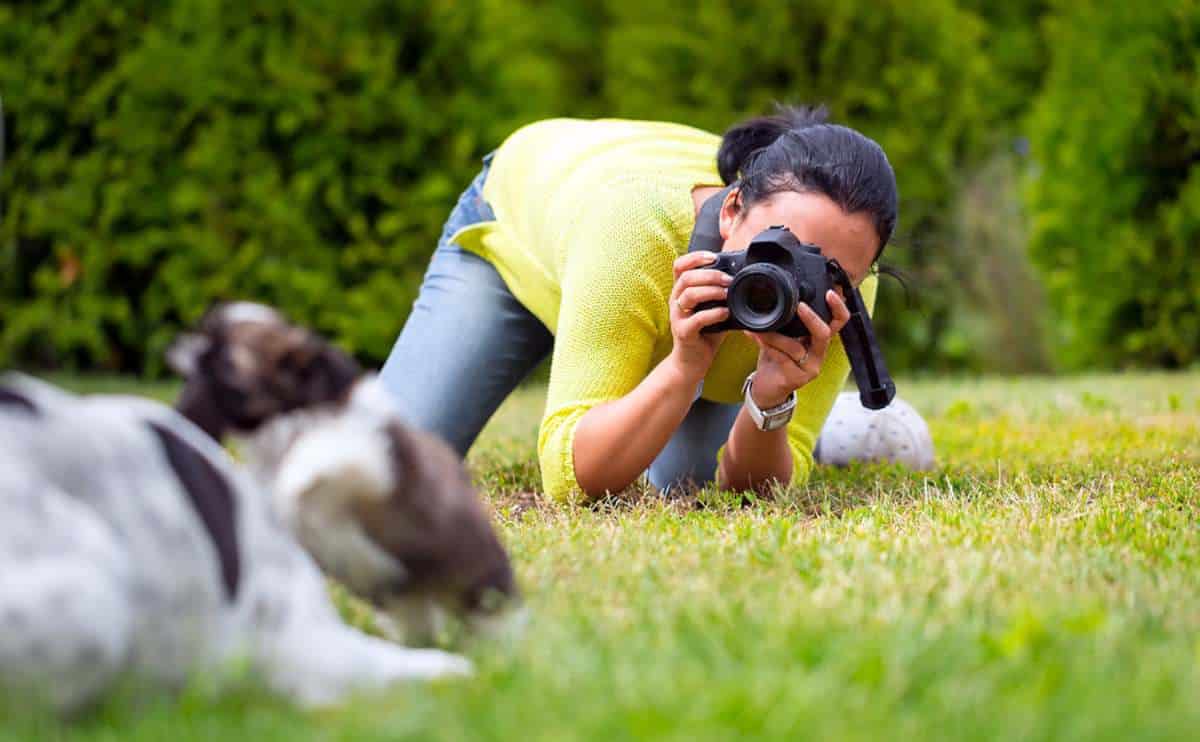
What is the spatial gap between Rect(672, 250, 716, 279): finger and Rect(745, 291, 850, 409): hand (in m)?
0.18

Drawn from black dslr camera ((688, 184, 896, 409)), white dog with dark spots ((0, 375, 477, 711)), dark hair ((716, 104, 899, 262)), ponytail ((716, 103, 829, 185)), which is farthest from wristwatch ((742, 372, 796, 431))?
white dog with dark spots ((0, 375, 477, 711))

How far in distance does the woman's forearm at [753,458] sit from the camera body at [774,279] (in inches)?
17.3

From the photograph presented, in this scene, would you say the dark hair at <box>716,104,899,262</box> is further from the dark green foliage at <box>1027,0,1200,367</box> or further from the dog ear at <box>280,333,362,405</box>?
the dark green foliage at <box>1027,0,1200,367</box>

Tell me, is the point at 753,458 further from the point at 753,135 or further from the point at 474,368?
the point at 474,368

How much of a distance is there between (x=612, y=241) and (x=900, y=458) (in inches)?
50.6

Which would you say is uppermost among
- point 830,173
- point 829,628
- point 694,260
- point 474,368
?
point 830,173

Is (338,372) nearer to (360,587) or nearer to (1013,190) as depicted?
(360,587)

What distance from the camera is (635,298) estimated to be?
284 centimetres

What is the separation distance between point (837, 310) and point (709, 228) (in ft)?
1.27

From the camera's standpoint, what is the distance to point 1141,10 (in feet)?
25.5

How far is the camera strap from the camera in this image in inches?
108

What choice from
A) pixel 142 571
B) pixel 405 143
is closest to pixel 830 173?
pixel 142 571

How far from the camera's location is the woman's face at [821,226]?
2.50 metres

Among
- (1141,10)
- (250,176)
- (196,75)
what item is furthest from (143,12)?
(1141,10)
